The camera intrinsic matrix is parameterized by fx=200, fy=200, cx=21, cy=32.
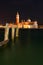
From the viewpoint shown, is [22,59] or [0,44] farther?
[0,44]

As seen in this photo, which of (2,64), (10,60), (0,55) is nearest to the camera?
(2,64)

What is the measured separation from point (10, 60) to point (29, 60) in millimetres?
1609

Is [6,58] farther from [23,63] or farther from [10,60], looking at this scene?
[23,63]

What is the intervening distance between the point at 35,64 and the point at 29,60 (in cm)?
155

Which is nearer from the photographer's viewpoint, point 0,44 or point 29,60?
point 29,60

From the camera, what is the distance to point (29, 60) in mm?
16938

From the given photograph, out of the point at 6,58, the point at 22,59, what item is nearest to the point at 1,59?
the point at 6,58

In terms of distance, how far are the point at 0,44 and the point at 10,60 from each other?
5818 millimetres

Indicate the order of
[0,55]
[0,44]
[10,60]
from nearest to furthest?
1. [10,60]
2. [0,55]
3. [0,44]

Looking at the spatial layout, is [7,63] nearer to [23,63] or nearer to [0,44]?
[23,63]

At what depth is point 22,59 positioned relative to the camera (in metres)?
17.2

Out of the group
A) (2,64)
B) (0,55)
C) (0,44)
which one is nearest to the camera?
(2,64)

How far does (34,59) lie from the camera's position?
17250mm

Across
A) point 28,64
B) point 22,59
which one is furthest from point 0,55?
point 28,64
